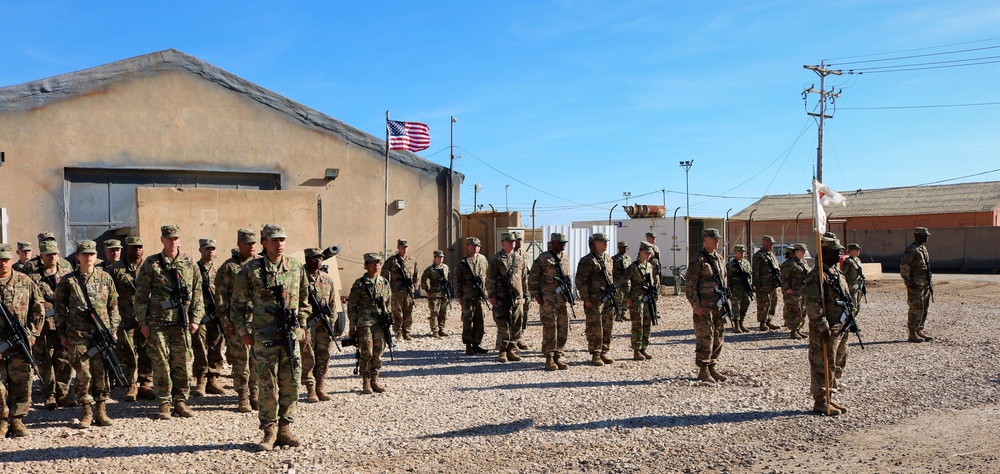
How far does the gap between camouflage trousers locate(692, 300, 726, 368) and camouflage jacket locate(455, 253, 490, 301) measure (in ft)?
12.2

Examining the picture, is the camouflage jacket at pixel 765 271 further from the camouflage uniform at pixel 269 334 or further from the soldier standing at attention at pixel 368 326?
the camouflage uniform at pixel 269 334

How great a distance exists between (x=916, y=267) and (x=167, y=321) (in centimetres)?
1194

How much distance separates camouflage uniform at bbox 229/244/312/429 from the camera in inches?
256

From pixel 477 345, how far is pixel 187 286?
210 inches

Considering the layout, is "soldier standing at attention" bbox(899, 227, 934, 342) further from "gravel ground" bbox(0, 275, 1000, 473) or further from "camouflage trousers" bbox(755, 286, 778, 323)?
"camouflage trousers" bbox(755, 286, 778, 323)

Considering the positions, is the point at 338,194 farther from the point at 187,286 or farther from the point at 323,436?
the point at 323,436

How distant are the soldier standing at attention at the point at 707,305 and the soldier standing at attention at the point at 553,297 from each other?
1.78 m

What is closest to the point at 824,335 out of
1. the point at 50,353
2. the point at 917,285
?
the point at 917,285

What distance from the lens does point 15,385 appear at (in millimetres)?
6934

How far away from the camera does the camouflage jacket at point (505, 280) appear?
1149cm

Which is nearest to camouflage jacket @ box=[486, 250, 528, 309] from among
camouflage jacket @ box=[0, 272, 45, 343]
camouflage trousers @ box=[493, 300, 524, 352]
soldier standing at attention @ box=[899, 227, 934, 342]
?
camouflage trousers @ box=[493, 300, 524, 352]

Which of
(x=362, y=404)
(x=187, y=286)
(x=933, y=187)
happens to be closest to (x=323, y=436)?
(x=362, y=404)

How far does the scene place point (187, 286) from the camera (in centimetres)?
800

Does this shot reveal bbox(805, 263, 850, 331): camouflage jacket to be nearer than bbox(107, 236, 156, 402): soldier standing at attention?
Yes
